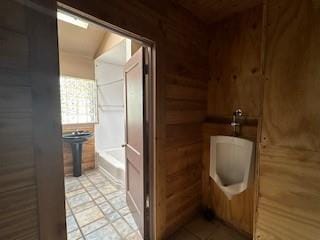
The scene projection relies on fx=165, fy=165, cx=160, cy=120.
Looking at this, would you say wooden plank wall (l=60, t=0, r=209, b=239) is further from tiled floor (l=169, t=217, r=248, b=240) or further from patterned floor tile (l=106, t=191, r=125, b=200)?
patterned floor tile (l=106, t=191, r=125, b=200)

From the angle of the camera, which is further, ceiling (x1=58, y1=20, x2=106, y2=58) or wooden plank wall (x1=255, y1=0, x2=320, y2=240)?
ceiling (x1=58, y1=20, x2=106, y2=58)

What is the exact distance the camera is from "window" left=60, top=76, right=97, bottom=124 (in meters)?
3.21

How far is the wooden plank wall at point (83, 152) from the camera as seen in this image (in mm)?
3256

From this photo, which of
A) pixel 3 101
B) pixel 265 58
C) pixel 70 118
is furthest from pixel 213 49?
pixel 70 118

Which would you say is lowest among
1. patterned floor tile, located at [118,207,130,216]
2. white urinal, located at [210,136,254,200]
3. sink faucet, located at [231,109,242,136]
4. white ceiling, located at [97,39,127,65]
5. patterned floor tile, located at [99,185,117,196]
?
patterned floor tile, located at [118,207,130,216]

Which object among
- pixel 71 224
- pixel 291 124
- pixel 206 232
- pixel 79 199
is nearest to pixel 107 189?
pixel 79 199

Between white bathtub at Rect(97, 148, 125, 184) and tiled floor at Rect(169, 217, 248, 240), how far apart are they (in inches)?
54.5

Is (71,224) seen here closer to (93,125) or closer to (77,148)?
(77,148)

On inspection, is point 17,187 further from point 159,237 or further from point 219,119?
point 219,119

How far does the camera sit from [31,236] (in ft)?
3.00

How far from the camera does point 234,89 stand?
191 centimetres

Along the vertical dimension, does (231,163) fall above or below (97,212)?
above

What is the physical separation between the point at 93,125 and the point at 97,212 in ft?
6.42

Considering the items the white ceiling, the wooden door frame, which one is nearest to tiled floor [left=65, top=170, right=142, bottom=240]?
the wooden door frame
